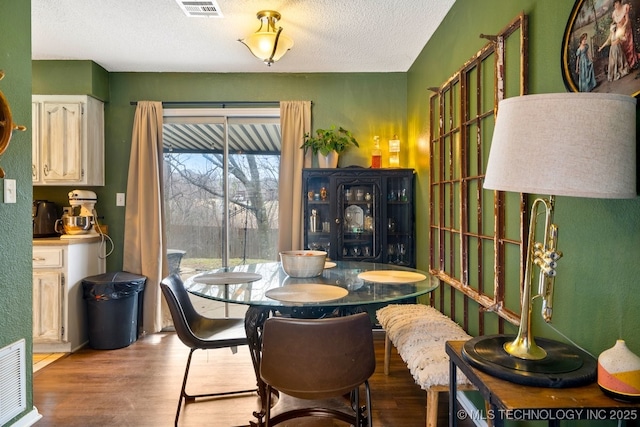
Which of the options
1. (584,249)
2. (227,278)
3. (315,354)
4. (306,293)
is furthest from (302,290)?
(584,249)

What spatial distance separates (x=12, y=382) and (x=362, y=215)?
9.11 feet

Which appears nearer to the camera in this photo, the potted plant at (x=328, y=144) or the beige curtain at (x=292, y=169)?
the potted plant at (x=328, y=144)

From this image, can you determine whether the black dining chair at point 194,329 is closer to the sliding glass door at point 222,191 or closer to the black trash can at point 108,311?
the black trash can at point 108,311

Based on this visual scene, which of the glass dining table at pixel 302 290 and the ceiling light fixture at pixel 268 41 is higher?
the ceiling light fixture at pixel 268 41

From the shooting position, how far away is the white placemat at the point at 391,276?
2.19 m

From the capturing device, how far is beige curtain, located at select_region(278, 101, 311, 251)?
12.6 ft

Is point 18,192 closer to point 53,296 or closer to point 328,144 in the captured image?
point 53,296

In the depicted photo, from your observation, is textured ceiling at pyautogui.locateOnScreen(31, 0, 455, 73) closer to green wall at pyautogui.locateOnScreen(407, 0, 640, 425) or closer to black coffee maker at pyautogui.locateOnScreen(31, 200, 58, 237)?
green wall at pyautogui.locateOnScreen(407, 0, 640, 425)

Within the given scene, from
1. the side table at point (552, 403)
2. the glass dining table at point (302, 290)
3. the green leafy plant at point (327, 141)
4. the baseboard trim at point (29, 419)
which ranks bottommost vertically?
the baseboard trim at point (29, 419)

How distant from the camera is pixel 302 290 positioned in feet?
6.39

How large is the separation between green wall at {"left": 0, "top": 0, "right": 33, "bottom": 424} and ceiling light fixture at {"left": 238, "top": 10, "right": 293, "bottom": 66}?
1.21 meters

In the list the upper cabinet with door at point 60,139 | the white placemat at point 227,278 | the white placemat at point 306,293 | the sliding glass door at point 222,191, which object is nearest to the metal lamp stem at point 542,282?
the white placemat at point 306,293

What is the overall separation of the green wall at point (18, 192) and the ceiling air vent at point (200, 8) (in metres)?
0.87

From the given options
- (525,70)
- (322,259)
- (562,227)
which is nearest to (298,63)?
(322,259)
